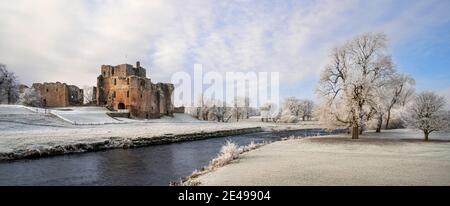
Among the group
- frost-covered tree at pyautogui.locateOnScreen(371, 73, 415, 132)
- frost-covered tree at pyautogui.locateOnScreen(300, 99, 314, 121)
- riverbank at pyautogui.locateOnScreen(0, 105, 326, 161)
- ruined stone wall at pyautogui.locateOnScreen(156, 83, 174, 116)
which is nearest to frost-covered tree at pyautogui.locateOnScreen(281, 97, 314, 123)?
frost-covered tree at pyautogui.locateOnScreen(300, 99, 314, 121)

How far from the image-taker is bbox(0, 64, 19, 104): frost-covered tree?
65250mm

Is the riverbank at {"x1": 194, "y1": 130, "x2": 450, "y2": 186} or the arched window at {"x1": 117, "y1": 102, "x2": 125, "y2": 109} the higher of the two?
the arched window at {"x1": 117, "y1": 102, "x2": 125, "y2": 109}

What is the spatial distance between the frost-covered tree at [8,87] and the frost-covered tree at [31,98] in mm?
1989

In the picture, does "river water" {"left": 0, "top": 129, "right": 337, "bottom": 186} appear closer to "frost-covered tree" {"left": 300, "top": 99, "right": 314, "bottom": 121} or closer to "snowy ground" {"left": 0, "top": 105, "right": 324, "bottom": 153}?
"snowy ground" {"left": 0, "top": 105, "right": 324, "bottom": 153}

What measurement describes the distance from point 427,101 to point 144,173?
83.7ft

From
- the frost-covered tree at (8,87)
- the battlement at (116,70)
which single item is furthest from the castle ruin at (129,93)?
the frost-covered tree at (8,87)

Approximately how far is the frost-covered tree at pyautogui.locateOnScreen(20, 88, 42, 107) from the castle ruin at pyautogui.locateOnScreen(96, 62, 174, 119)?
14.0 m

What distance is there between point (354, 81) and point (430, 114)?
6923 mm

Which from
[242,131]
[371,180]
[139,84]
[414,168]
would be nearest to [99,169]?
[371,180]

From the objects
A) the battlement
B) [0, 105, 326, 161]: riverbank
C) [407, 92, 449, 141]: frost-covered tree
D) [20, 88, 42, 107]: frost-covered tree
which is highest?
the battlement

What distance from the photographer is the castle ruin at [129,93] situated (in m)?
71.4

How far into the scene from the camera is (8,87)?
69062 mm

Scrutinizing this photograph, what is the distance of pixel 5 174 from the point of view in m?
15.5

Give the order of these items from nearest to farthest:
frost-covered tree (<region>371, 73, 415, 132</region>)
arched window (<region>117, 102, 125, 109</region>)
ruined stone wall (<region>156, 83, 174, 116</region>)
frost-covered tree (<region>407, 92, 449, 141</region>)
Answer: frost-covered tree (<region>407, 92, 449, 141</region>), frost-covered tree (<region>371, 73, 415, 132</region>), arched window (<region>117, 102, 125, 109</region>), ruined stone wall (<region>156, 83, 174, 116</region>)
